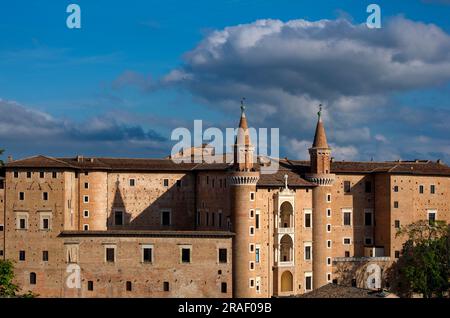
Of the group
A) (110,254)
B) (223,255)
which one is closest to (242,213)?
(223,255)

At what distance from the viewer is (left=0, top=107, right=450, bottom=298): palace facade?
64.7 metres

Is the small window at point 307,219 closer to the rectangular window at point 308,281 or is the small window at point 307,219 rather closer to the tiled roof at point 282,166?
the tiled roof at point 282,166

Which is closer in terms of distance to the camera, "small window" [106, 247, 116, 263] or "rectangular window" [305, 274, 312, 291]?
"small window" [106, 247, 116, 263]

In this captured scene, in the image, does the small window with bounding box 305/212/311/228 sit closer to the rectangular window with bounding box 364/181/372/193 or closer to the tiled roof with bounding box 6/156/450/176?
the tiled roof with bounding box 6/156/450/176

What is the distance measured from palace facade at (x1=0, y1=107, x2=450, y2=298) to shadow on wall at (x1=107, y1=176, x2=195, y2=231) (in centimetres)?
9

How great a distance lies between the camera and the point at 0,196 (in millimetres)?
65750

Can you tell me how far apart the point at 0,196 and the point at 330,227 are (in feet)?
91.2

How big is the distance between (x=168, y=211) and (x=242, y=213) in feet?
33.2

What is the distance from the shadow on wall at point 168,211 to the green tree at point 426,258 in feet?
61.2

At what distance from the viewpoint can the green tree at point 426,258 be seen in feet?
224

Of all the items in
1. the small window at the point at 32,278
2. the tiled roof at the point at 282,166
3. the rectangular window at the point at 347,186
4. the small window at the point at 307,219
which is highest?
the tiled roof at the point at 282,166

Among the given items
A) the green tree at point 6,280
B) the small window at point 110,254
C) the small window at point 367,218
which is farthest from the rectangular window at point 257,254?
the green tree at point 6,280

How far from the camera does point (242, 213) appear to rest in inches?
2552

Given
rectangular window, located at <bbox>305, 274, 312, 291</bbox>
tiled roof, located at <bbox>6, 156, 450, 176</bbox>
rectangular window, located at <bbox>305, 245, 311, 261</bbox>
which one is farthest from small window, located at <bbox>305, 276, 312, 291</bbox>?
tiled roof, located at <bbox>6, 156, 450, 176</bbox>
